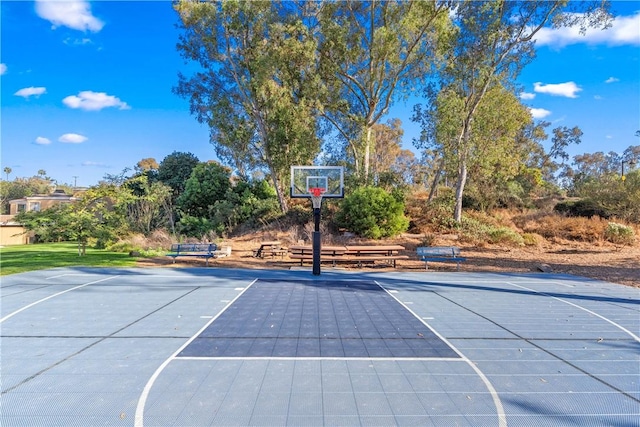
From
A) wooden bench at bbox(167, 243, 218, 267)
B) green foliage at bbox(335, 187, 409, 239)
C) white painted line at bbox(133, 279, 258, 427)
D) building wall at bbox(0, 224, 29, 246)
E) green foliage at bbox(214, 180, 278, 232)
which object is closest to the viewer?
white painted line at bbox(133, 279, 258, 427)

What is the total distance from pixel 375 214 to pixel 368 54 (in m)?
9.25

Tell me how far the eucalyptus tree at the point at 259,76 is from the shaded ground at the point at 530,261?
659 cm

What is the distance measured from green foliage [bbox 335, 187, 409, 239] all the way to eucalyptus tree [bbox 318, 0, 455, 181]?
2.37 m

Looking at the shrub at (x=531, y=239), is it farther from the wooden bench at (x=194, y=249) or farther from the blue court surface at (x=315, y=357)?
the wooden bench at (x=194, y=249)

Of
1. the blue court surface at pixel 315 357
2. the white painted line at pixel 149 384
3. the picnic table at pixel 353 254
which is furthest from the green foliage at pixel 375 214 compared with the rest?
the white painted line at pixel 149 384

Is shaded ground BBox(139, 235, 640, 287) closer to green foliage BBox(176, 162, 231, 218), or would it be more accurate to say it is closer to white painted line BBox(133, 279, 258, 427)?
green foliage BBox(176, 162, 231, 218)

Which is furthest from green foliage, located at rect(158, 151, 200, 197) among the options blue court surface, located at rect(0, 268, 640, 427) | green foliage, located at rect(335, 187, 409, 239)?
blue court surface, located at rect(0, 268, 640, 427)

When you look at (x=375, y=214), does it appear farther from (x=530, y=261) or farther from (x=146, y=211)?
(x=146, y=211)

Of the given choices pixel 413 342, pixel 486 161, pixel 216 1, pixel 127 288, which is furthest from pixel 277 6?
pixel 413 342

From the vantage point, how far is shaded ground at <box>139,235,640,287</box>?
12.3 meters

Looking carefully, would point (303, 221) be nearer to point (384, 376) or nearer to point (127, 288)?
point (127, 288)

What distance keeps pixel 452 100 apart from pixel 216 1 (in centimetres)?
1316

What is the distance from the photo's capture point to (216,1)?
63.4 ft

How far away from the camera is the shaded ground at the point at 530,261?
40.4 ft
